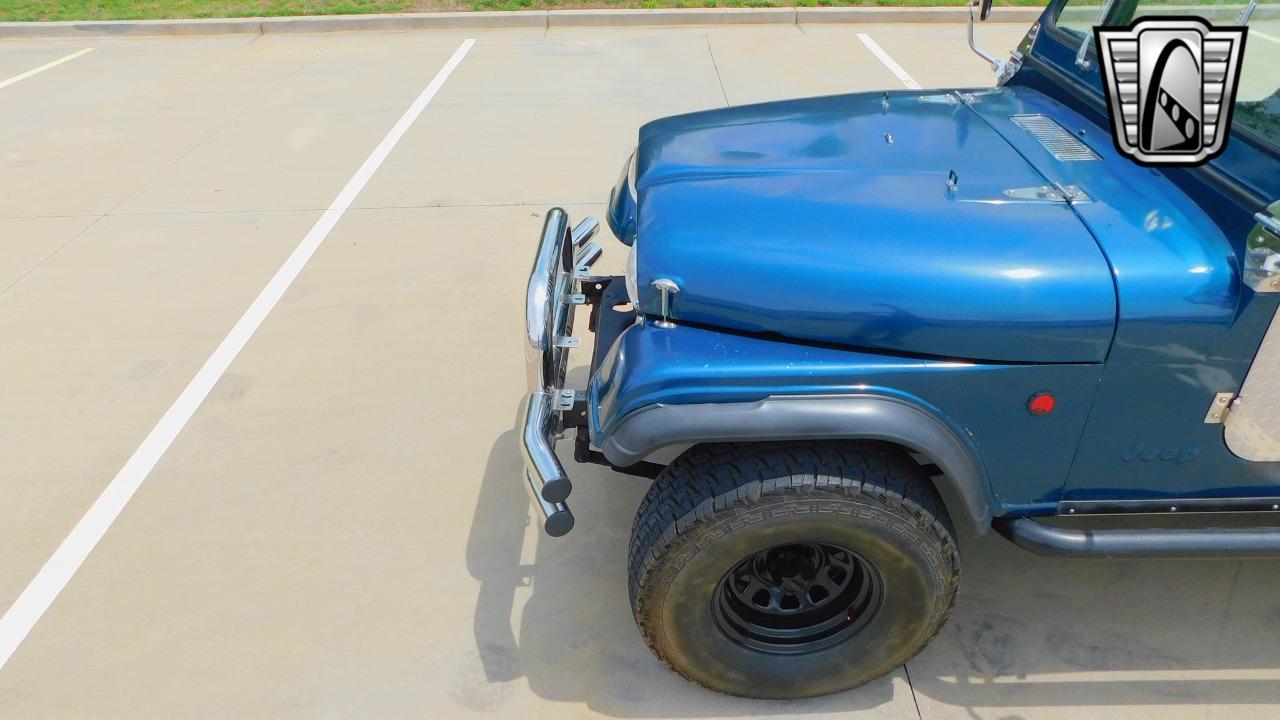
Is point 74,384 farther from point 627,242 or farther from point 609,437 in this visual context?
point 609,437

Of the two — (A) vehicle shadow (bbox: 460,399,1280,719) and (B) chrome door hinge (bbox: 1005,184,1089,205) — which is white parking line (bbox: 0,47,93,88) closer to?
(A) vehicle shadow (bbox: 460,399,1280,719)

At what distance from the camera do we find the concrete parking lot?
2625 mm

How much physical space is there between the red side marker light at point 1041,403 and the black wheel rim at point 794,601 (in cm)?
60

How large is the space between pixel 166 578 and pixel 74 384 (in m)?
1.42

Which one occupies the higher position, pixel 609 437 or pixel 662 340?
pixel 662 340

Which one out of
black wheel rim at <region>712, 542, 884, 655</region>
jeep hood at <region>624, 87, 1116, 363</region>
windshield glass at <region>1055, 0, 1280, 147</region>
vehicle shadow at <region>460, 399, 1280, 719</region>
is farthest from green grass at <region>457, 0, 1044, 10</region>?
black wheel rim at <region>712, 542, 884, 655</region>

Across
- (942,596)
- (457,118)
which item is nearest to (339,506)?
(942,596)

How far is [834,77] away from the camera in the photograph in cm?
786

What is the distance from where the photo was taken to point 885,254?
217 cm

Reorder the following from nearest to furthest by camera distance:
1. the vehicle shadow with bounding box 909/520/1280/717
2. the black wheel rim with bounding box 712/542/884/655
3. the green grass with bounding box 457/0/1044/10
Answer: the black wheel rim with bounding box 712/542/884/655 → the vehicle shadow with bounding box 909/520/1280/717 → the green grass with bounding box 457/0/1044/10

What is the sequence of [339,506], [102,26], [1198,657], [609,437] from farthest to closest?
[102,26], [339,506], [1198,657], [609,437]

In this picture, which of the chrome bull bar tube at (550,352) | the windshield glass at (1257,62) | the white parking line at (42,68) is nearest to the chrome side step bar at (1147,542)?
the windshield glass at (1257,62)

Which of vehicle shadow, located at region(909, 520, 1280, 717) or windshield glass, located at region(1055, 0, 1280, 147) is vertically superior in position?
windshield glass, located at region(1055, 0, 1280, 147)

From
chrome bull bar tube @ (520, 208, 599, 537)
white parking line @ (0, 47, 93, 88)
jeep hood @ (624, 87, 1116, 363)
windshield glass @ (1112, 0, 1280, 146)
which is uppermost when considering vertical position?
windshield glass @ (1112, 0, 1280, 146)
